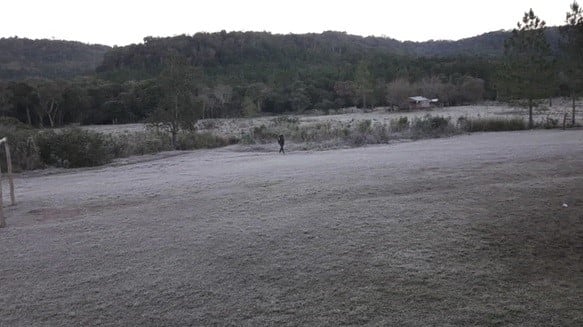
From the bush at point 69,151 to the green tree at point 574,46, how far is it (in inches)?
1013

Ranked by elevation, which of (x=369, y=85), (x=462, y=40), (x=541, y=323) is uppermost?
(x=462, y=40)

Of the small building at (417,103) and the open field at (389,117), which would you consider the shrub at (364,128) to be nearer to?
the open field at (389,117)

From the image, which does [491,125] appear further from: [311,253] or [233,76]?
[233,76]

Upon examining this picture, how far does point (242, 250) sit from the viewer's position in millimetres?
6398

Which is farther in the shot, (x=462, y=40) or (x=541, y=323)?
(x=462, y=40)

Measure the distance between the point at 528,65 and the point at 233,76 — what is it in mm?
71156

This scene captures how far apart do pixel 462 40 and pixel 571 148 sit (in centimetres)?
16388

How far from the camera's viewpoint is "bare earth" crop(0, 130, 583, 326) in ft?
15.6

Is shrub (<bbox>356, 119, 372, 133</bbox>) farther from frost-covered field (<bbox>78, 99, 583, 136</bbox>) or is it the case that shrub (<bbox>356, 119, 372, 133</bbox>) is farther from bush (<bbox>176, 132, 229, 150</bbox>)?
bush (<bbox>176, 132, 229, 150</bbox>)

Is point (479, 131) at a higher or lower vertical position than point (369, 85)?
lower

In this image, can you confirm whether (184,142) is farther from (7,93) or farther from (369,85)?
(369,85)

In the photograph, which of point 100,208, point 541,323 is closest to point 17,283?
point 100,208

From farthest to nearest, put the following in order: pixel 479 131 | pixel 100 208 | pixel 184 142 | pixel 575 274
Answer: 1. pixel 479 131
2. pixel 184 142
3. pixel 100 208
4. pixel 575 274

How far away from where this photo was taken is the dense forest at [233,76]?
186 feet
